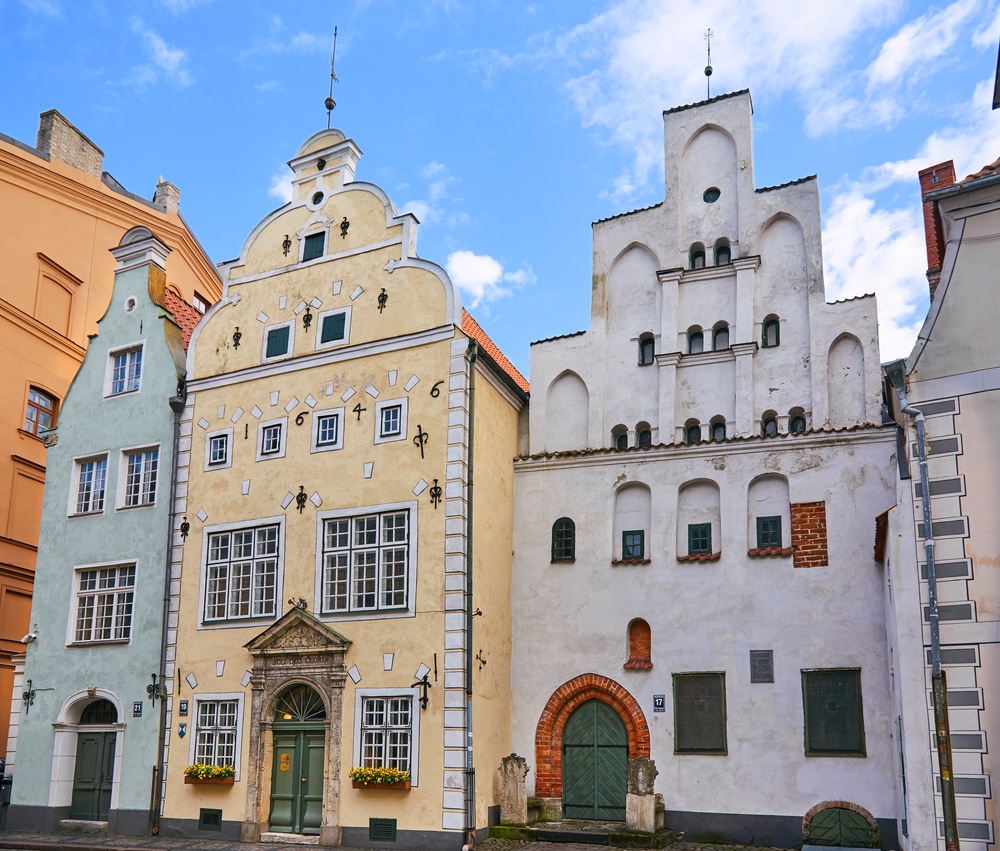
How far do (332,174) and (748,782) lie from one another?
15036 mm

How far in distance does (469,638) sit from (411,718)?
1.76m

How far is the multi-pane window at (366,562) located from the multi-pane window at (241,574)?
1.34 meters

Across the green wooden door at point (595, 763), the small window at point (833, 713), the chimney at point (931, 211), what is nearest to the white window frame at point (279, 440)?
the green wooden door at point (595, 763)

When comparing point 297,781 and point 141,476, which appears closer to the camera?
point 297,781

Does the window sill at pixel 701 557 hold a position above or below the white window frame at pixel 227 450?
below

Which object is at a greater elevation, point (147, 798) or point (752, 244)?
point (752, 244)

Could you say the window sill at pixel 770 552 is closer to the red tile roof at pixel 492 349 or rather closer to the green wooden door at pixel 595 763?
the green wooden door at pixel 595 763

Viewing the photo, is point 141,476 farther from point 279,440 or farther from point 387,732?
point 387,732

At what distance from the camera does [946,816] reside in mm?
13391

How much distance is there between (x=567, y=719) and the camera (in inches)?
788

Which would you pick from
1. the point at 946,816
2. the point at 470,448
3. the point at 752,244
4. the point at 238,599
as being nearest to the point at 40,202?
the point at 238,599

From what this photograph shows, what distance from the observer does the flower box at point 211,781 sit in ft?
65.8

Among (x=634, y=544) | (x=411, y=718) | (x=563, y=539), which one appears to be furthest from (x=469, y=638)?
(x=634, y=544)

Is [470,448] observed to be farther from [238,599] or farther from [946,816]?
[946,816]
